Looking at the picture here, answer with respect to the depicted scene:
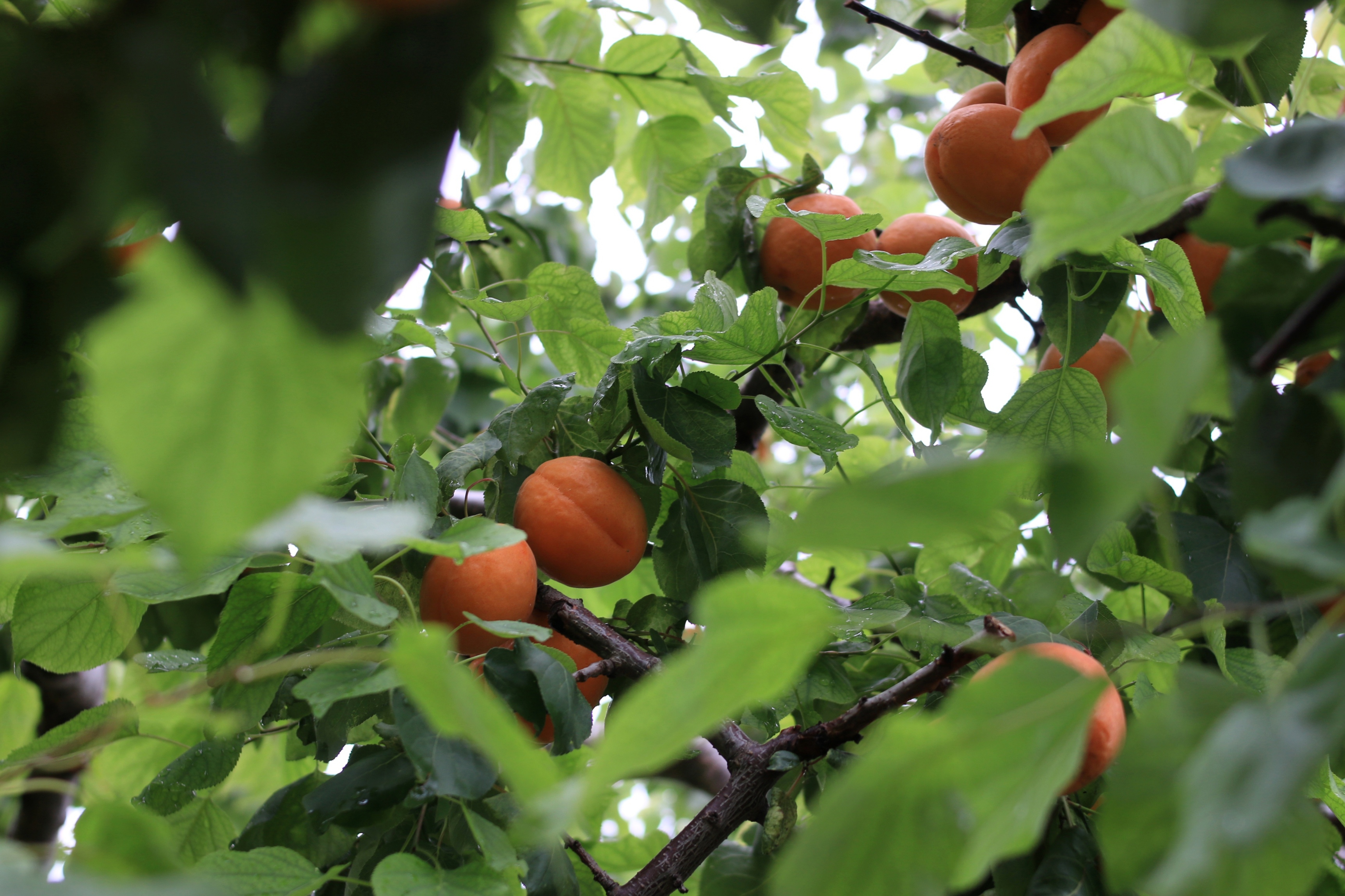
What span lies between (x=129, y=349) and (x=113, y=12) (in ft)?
0.23

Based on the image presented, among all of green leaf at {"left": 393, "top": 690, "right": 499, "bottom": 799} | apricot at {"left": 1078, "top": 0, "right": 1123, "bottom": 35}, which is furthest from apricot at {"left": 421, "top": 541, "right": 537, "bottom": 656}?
apricot at {"left": 1078, "top": 0, "right": 1123, "bottom": 35}

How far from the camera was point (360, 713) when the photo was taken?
641mm

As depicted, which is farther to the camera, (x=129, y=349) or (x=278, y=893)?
(x=278, y=893)

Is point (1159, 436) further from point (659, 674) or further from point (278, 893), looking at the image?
point (278, 893)

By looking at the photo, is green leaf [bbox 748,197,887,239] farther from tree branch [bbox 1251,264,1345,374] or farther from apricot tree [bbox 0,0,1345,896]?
tree branch [bbox 1251,264,1345,374]

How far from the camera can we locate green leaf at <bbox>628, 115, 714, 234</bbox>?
Result: 1.11m

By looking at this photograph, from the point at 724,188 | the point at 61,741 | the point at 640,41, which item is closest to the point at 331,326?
the point at 61,741

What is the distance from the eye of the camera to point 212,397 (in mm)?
195

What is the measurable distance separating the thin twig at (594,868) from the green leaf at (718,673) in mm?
370

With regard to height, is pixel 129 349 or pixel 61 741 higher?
pixel 129 349

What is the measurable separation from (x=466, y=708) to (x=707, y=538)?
19.4 inches

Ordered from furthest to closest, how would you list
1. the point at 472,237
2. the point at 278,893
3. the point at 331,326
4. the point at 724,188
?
1. the point at 724,188
2. the point at 472,237
3. the point at 278,893
4. the point at 331,326

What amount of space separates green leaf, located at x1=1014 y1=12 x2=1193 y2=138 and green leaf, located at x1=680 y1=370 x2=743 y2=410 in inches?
13.7

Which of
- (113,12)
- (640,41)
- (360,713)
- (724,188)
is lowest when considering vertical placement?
(360,713)
